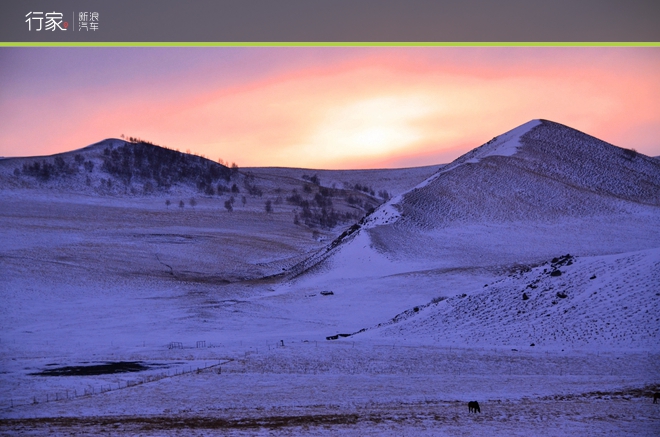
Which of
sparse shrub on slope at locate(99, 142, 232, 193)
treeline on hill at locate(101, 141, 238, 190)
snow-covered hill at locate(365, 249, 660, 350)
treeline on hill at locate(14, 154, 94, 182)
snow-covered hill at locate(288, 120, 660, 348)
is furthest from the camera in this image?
→ treeline on hill at locate(101, 141, 238, 190)

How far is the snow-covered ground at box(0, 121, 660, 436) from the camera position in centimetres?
2202

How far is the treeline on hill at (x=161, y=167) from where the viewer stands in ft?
499

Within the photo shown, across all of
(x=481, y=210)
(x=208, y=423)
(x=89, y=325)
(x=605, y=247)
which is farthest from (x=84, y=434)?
(x=481, y=210)

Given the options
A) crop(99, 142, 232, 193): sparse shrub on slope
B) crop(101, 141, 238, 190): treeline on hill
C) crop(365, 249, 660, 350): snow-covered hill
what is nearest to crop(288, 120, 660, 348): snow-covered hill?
crop(365, 249, 660, 350): snow-covered hill

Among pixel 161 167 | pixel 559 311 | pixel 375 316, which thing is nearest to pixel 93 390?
pixel 559 311

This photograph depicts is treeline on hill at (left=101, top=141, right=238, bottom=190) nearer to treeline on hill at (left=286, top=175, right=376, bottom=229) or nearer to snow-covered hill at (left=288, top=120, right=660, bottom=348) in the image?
treeline on hill at (left=286, top=175, right=376, bottom=229)

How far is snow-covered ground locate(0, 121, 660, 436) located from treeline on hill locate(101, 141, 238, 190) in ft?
147

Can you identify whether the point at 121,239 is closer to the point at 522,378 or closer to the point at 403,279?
the point at 403,279

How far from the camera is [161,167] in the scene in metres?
160

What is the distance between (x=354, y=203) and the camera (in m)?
169

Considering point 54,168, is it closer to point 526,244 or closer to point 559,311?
point 526,244

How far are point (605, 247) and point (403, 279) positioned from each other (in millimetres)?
23624

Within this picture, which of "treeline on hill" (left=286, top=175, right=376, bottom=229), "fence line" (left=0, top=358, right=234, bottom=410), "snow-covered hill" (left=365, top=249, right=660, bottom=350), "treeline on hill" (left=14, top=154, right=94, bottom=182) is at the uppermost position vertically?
"treeline on hill" (left=14, top=154, right=94, bottom=182)

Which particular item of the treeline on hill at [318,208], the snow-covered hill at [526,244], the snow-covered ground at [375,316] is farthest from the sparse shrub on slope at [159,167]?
the snow-covered hill at [526,244]
